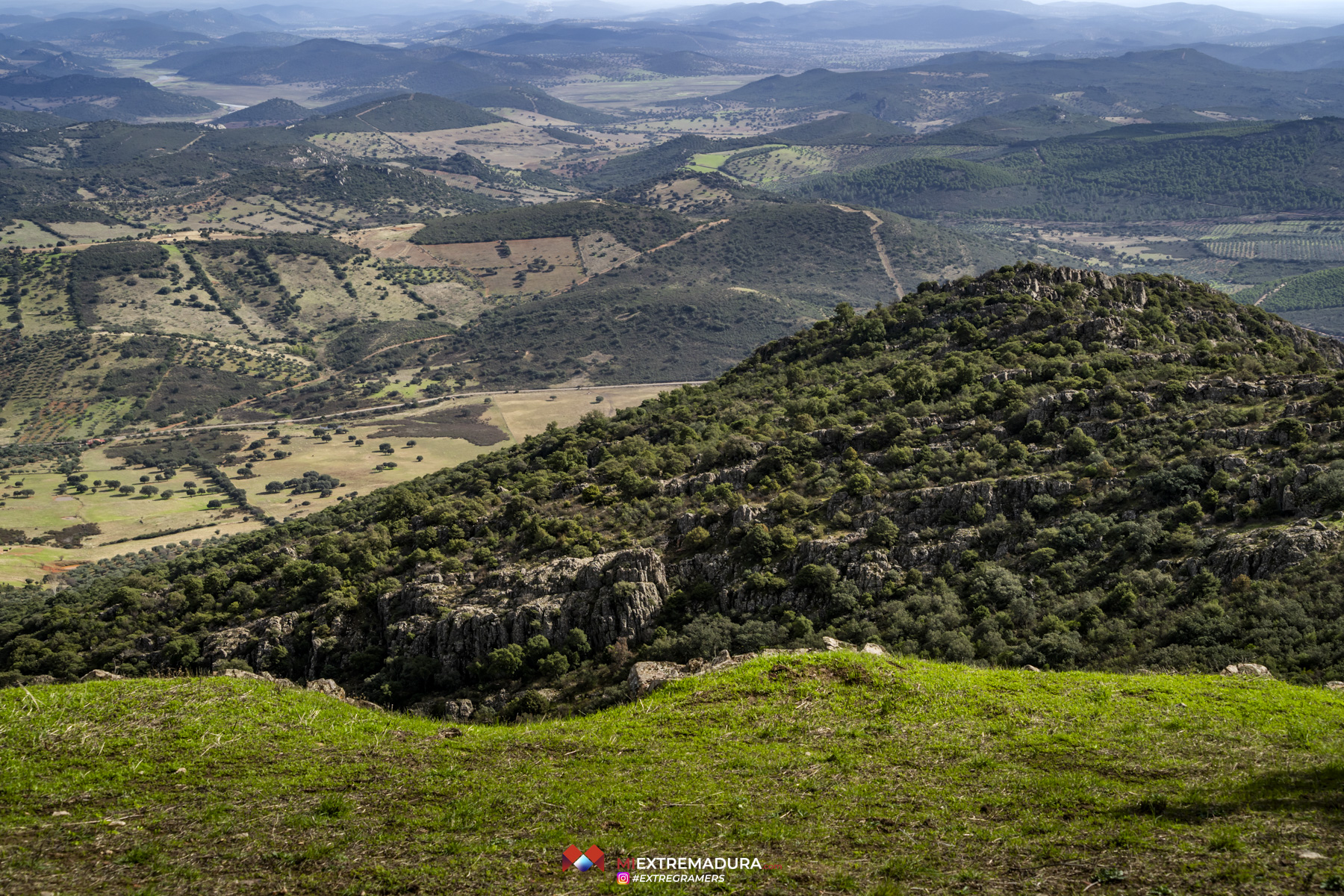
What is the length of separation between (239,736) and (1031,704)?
84.4 feet

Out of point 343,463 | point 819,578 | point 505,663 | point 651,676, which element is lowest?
point 343,463

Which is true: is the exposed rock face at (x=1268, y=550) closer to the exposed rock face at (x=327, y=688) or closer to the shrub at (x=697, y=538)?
the shrub at (x=697, y=538)

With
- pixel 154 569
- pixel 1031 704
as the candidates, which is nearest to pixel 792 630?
pixel 1031 704

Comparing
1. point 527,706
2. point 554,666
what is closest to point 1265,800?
point 527,706

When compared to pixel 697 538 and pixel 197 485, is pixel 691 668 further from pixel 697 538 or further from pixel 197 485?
pixel 197 485

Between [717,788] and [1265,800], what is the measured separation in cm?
1354

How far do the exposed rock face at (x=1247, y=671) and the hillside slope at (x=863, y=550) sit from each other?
1.27 metres

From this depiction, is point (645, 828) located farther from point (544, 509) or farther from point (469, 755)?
point (544, 509)

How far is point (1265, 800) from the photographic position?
21828mm

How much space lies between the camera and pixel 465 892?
62.7ft

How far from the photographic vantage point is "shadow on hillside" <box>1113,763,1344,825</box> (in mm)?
21281

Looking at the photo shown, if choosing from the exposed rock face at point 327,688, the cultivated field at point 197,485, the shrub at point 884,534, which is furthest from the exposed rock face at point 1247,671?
the cultivated field at point 197,485

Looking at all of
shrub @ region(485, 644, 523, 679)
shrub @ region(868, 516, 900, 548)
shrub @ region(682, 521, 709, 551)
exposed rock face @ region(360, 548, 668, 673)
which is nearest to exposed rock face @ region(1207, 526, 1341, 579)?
shrub @ region(868, 516, 900, 548)

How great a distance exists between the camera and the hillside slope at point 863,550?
144 ft
